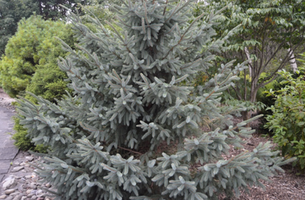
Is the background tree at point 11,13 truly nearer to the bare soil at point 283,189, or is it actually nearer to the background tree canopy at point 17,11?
the background tree canopy at point 17,11

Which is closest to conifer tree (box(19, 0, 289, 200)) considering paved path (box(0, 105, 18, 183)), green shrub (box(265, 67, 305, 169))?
green shrub (box(265, 67, 305, 169))

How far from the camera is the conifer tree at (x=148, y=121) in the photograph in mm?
2070

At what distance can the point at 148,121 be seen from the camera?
2.48 m

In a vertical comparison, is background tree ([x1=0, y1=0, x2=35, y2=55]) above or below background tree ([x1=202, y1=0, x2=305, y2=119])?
above

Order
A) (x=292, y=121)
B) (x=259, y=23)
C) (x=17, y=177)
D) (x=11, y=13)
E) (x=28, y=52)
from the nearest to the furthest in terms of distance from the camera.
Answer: (x=292, y=121) → (x=17, y=177) → (x=259, y=23) → (x=28, y=52) → (x=11, y=13)

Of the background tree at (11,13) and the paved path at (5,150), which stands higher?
the background tree at (11,13)

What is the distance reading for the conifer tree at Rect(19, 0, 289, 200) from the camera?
81.5 inches

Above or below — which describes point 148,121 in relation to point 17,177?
above

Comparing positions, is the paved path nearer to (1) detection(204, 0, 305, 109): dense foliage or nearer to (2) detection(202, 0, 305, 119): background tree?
(1) detection(204, 0, 305, 109): dense foliage

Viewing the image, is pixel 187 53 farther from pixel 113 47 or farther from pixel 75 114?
pixel 75 114

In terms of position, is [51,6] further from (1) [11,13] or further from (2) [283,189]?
(2) [283,189]

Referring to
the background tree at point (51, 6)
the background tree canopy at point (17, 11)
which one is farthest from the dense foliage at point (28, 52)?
the background tree at point (51, 6)

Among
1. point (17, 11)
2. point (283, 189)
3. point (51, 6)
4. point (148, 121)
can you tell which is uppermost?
point (51, 6)

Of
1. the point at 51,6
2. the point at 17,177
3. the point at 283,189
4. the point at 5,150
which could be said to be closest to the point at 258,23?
the point at 283,189
